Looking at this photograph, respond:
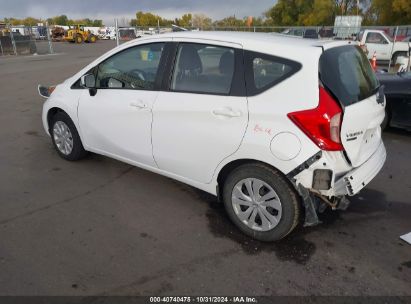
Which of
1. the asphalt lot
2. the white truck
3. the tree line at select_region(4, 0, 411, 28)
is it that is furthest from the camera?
the tree line at select_region(4, 0, 411, 28)

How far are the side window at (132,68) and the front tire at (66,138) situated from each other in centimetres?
84

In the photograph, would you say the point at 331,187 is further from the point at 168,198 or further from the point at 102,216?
the point at 102,216

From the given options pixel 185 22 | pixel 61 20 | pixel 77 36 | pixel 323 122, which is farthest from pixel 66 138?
pixel 61 20

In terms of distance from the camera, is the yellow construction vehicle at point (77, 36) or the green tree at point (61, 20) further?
the green tree at point (61, 20)

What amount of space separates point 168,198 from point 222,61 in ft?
5.39

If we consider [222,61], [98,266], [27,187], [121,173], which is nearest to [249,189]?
[222,61]

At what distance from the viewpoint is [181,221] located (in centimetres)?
353

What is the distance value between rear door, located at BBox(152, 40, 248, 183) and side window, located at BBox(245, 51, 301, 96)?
0.08m

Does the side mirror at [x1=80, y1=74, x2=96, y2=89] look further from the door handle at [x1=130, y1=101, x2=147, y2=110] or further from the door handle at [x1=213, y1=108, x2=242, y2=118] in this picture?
the door handle at [x1=213, y1=108, x2=242, y2=118]

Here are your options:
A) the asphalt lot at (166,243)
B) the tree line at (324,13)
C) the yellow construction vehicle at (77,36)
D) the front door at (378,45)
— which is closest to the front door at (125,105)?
the asphalt lot at (166,243)

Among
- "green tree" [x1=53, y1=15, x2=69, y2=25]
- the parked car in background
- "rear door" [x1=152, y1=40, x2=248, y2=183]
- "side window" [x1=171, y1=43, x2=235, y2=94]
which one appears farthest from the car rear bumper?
"green tree" [x1=53, y1=15, x2=69, y2=25]

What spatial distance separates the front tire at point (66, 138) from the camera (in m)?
4.64

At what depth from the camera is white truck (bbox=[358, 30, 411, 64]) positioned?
54.0 feet

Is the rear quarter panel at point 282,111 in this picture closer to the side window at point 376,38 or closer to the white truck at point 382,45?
the white truck at point 382,45
